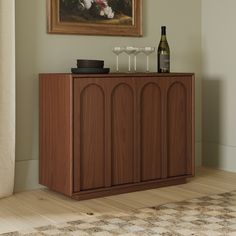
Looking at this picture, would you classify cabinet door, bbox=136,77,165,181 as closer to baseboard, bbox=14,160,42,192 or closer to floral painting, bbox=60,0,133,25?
floral painting, bbox=60,0,133,25

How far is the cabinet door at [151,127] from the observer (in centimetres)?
347

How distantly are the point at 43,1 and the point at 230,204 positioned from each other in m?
1.90

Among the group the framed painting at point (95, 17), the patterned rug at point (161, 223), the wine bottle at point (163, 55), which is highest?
the framed painting at point (95, 17)

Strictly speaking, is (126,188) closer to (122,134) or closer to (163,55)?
(122,134)

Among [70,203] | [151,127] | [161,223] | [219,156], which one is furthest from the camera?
[219,156]

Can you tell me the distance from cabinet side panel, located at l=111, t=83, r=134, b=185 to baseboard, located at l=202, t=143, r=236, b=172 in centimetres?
118

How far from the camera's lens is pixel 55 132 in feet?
10.9

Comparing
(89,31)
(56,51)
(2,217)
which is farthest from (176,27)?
(2,217)

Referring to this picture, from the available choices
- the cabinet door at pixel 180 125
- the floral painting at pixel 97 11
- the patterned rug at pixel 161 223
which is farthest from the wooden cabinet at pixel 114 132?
the floral painting at pixel 97 11

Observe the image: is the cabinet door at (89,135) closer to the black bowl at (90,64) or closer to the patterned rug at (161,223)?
the black bowl at (90,64)

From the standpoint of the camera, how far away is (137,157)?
345 centimetres

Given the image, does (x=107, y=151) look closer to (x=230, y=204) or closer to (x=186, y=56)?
(x=230, y=204)

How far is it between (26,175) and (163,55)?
136 cm

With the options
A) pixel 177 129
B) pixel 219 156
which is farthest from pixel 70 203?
pixel 219 156
